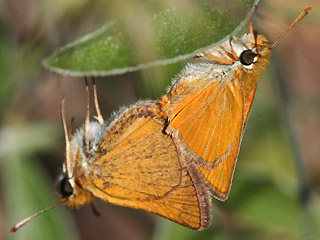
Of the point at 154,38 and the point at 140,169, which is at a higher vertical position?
the point at 154,38

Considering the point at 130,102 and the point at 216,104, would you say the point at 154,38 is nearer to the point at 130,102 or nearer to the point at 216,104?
the point at 216,104

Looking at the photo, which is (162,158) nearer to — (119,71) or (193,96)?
(193,96)

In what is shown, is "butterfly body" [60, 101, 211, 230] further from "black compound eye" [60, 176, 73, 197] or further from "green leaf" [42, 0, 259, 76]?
"green leaf" [42, 0, 259, 76]

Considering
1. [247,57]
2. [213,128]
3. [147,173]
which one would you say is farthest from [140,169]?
[247,57]

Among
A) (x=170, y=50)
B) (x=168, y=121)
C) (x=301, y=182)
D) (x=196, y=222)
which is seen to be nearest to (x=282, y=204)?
(x=301, y=182)

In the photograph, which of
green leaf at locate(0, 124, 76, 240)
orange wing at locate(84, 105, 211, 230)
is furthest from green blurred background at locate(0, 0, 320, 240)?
orange wing at locate(84, 105, 211, 230)

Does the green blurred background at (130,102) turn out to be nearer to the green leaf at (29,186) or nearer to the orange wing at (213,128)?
the green leaf at (29,186)
